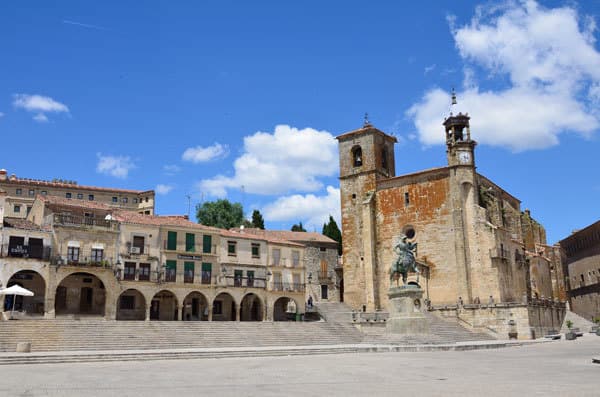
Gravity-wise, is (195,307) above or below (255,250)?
below

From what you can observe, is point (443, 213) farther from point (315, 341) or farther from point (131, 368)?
point (131, 368)

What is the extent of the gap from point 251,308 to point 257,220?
27407 mm

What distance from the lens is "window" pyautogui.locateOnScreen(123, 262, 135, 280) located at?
115 feet

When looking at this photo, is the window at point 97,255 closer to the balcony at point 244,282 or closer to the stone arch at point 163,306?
the stone arch at point 163,306

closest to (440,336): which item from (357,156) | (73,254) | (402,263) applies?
(402,263)

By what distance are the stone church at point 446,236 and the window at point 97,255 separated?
21124 millimetres

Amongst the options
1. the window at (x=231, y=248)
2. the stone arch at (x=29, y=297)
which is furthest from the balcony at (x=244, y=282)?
the stone arch at (x=29, y=297)

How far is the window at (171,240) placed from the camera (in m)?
38.0

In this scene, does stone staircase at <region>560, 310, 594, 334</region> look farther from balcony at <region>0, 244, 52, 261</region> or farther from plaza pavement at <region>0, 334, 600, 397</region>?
balcony at <region>0, 244, 52, 261</region>

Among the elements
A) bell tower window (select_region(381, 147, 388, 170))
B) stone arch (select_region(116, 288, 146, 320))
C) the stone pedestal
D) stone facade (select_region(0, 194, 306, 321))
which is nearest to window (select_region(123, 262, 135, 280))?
stone facade (select_region(0, 194, 306, 321))

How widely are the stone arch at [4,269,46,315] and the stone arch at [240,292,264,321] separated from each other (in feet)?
49.6

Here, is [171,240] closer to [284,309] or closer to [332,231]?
[284,309]

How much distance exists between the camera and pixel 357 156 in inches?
1981

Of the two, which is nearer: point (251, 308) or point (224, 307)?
point (224, 307)
